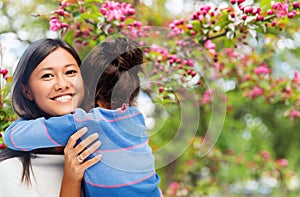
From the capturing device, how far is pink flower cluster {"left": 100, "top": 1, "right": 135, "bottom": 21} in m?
1.51

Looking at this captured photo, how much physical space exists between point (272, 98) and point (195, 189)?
1.56m

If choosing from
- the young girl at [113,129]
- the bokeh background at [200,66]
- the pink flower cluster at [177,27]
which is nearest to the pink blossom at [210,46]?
the bokeh background at [200,66]

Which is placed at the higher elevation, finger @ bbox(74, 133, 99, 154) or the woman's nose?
the woman's nose

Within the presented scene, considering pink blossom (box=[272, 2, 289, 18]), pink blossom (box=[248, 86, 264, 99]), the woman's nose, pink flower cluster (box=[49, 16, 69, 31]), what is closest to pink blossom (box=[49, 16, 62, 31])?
pink flower cluster (box=[49, 16, 69, 31])

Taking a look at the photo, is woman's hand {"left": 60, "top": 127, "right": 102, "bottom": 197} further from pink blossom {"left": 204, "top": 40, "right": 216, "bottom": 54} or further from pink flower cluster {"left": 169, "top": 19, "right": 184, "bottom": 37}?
pink blossom {"left": 204, "top": 40, "right": 216, "bottom": 54}

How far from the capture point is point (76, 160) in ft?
3.50

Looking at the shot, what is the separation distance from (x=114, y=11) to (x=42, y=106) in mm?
468

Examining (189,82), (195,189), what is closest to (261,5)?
(189,82)

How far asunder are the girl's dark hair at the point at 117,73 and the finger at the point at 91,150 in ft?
0.26

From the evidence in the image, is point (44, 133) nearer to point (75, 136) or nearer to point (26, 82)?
point (75, 136)

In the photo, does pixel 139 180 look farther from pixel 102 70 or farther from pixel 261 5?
pixel 261 5

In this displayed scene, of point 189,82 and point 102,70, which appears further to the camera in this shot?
point 189,82

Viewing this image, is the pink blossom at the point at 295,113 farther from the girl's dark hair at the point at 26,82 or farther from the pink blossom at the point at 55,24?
the girl's dark hair at the point at 26,82

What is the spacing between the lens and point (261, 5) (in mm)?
1491
